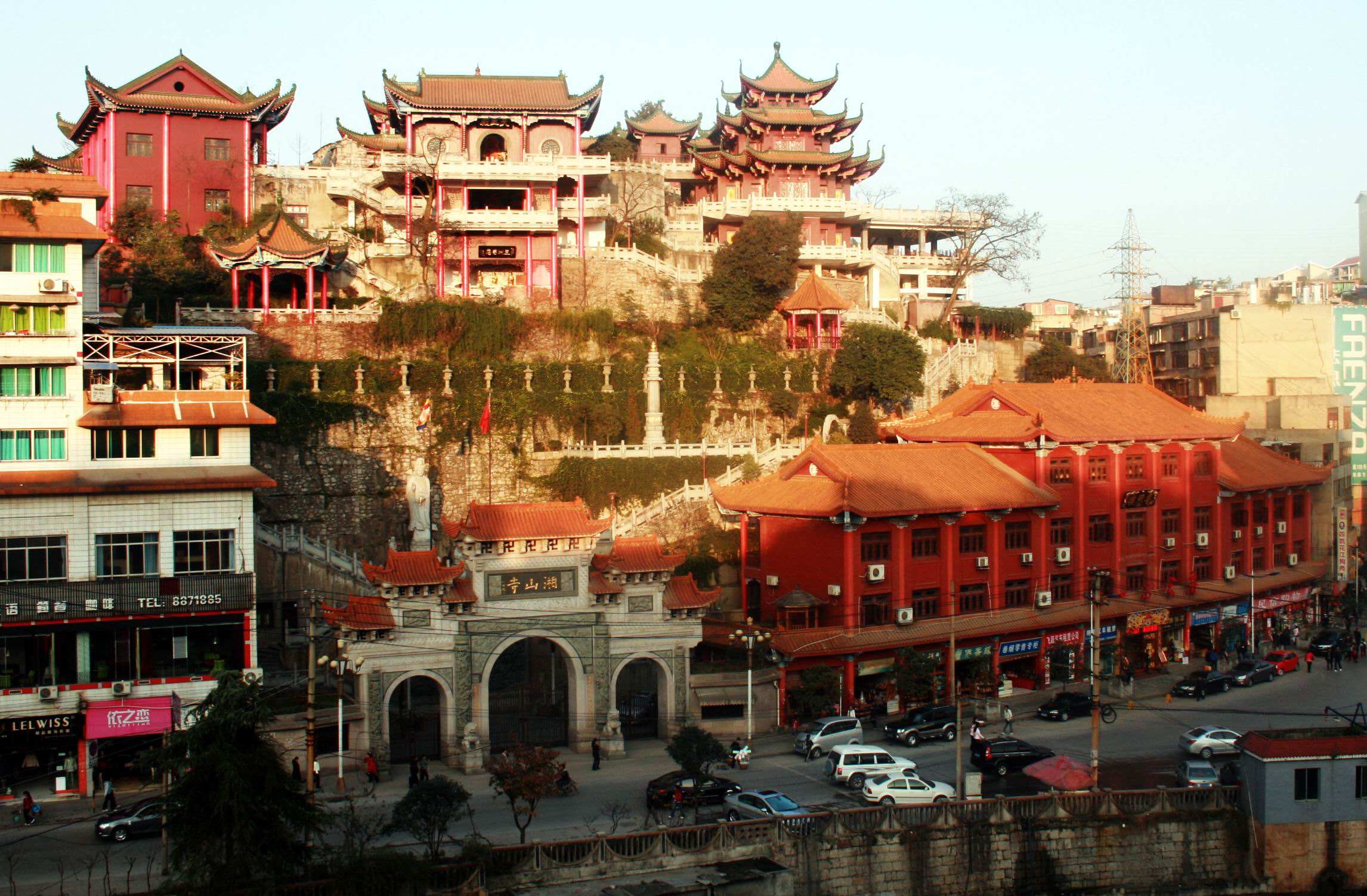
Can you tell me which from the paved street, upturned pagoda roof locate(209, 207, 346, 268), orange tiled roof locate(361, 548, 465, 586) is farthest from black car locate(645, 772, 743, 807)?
upturned pagoda roof locate(209, 207, 346, 268)

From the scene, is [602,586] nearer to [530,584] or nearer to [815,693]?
[530,584]

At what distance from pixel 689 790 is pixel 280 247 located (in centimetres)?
3322

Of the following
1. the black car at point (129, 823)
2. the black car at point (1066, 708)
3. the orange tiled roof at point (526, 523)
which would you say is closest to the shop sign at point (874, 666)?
the black car at point (1066, 708)

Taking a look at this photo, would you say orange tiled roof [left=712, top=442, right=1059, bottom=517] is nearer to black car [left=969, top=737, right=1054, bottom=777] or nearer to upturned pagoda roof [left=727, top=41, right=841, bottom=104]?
black car [left=969, top=737, right=1054, bottom=777]

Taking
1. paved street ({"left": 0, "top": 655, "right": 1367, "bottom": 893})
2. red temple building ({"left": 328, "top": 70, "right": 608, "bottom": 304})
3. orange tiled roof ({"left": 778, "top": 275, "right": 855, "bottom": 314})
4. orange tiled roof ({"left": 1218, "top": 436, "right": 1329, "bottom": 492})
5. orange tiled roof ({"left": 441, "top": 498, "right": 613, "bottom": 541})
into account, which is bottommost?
paved street ({"left": 0, "top": 655, "right": 1367, "bottom": 893})

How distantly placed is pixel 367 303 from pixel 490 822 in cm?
3152

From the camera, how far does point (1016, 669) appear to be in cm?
4862

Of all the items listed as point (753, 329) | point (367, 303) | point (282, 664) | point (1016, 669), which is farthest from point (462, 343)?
point (1016, 669)

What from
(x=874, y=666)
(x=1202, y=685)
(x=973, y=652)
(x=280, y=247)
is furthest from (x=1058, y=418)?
(x=280, y=247)

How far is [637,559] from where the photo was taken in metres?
38.5

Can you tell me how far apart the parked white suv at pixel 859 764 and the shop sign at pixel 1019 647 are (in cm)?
1294

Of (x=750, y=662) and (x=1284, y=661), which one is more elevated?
(x=750, y=662)

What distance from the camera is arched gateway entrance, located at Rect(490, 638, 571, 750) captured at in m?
38.7

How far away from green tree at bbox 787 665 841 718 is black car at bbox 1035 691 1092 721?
22.8ft
